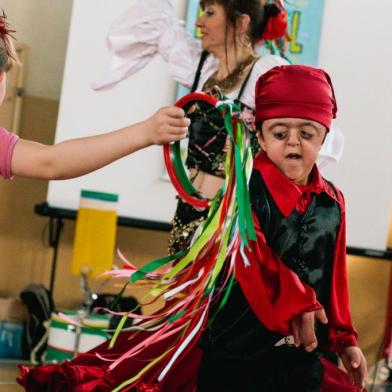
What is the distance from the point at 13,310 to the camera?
5.00 metres

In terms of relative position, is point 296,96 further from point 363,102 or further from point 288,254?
point 363,102

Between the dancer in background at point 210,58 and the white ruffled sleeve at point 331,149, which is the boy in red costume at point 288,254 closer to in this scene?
the dancer in background at point 210,58

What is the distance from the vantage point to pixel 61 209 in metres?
4.94

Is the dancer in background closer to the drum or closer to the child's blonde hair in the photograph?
the child's blonde hair

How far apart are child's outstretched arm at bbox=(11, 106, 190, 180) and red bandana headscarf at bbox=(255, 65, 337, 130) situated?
390 millimetres

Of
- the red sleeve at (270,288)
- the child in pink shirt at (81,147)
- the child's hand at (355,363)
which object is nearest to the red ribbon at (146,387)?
the red sleeve at (270,288)

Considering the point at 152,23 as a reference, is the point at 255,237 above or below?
below

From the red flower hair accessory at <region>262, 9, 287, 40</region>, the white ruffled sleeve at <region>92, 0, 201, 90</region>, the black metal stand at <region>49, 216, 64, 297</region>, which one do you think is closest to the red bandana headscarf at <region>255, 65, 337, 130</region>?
the red flower hair accessory at <region>262, 9, 287, 40</region>

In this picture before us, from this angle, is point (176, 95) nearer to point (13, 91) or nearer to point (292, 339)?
point (13, 91)

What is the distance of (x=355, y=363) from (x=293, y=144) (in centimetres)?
50

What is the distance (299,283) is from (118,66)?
214cm

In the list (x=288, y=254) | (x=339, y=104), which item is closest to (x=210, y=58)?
(x=288, y=254)

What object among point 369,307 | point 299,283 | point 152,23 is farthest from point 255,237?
point 369,307

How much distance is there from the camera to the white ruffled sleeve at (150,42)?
361cm
